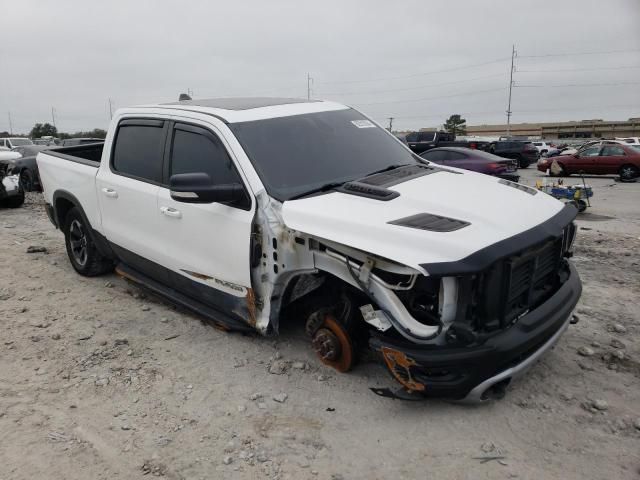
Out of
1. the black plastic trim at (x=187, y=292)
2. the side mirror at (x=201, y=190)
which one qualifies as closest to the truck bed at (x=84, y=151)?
the black plastic trim at (x=187, y=292)

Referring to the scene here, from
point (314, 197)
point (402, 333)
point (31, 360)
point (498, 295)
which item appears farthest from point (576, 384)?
point (31, 360)

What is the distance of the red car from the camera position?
18.6 meters

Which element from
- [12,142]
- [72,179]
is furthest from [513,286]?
[12,142]

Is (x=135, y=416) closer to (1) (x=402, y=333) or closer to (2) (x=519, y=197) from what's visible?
(1) (x=402, y=333)

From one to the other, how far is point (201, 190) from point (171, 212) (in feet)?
2.78

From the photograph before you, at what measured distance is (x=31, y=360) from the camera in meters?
4.00

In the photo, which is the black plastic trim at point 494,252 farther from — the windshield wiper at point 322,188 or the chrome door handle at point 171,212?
the chrome door handle at point 171,212

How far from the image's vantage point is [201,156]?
3881 mm

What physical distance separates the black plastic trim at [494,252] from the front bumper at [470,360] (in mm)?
455

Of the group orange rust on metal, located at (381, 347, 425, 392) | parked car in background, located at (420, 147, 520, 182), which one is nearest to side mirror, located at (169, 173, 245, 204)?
orange rust on metal, located at (381, 347, 425, 392)

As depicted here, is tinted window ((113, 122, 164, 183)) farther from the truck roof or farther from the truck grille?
the truck grille

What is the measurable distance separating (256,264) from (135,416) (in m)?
1.22

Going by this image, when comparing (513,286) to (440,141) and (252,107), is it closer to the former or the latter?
(252,107)

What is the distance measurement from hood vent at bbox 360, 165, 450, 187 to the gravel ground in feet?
4.35
